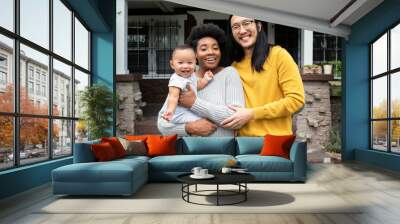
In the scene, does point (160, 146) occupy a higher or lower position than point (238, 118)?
lower

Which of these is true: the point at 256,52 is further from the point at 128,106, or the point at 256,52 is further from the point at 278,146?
the point at 128,106

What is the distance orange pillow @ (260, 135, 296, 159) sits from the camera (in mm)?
6582

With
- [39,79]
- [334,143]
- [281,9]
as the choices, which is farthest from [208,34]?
[334,143]

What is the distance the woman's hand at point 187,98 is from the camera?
783 centimetres

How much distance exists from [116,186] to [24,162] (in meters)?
1.66

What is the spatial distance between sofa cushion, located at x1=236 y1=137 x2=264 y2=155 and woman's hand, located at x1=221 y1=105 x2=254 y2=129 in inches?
23.3

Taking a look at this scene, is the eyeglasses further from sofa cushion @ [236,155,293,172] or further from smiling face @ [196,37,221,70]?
sofa cushion @ [236,155,293,172]

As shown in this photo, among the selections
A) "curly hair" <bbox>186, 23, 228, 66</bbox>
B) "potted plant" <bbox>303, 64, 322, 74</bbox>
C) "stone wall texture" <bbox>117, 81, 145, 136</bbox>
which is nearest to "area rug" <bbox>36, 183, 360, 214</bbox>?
"curly hair" <bbox>186, 23, 228, 66</bbox>

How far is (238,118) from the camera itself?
781 cm

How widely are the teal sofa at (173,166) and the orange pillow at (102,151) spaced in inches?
3.4

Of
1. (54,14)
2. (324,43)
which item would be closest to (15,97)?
(54,14)

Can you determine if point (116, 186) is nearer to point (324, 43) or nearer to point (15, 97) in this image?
point (15, 97)

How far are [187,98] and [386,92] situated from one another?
14.1ft

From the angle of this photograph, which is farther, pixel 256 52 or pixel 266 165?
pixel 256 52
